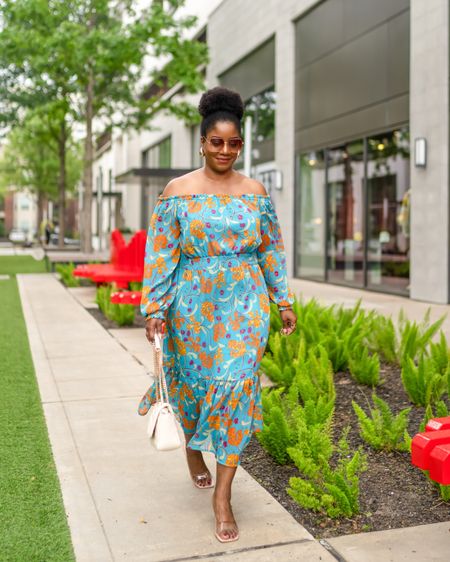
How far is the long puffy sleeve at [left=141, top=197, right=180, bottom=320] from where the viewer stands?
3242mm

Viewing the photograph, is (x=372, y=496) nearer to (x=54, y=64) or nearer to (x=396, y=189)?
(x=396, y=189)

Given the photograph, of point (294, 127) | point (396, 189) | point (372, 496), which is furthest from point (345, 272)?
point (372, 496)

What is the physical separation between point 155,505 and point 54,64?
20149mm

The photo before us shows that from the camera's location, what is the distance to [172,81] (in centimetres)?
2186

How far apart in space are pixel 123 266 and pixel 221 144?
952 cm

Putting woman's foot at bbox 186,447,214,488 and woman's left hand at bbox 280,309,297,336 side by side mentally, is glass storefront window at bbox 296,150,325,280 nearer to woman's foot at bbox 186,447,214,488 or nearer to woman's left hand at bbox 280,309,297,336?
woman's foot at bbox 186,447,214,488

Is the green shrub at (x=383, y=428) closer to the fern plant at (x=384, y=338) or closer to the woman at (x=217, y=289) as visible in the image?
the woman at (x=217, y=289)

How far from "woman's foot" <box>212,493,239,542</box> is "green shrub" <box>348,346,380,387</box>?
2772 millimetres

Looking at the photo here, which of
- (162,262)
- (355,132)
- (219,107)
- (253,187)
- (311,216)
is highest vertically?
(355,132)

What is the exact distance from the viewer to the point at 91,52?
20.2m

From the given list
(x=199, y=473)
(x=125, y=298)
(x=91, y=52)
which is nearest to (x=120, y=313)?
(x=125, y=298)

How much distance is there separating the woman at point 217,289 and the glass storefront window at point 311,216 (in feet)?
47.0

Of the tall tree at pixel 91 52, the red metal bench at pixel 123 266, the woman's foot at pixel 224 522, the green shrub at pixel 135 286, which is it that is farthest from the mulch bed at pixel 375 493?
the tall tree at pixel 91 52

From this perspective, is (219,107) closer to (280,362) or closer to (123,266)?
(280,362)
